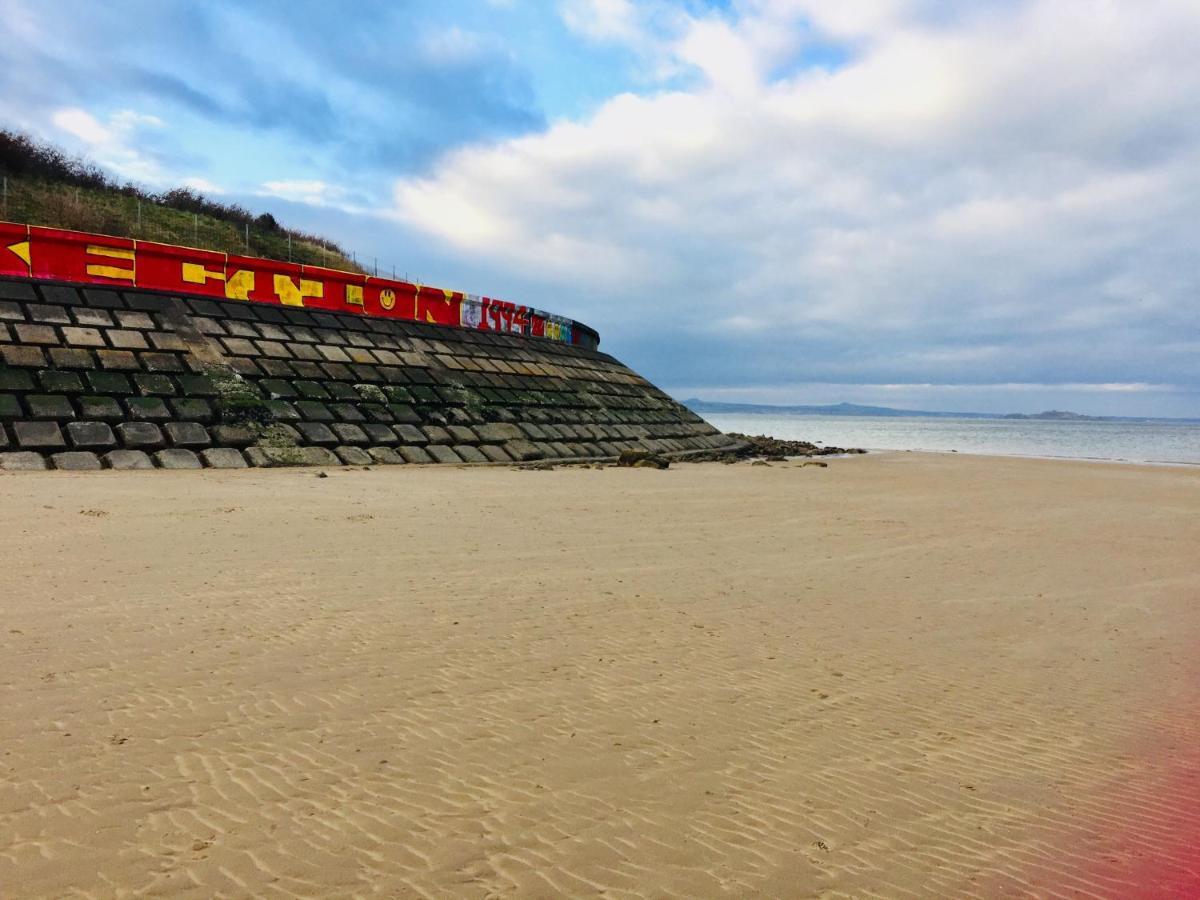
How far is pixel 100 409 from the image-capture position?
13.3m

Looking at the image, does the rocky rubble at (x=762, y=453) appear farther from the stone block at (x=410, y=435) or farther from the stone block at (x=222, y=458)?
the stone block at (x=222, y=458)

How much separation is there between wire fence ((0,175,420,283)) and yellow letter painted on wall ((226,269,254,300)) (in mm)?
11798

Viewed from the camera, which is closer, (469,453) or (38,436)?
(38,436)

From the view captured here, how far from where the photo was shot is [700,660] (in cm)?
467

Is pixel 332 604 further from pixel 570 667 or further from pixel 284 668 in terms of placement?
pixel 570 667

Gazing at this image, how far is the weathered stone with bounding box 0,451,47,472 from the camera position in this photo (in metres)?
11.4

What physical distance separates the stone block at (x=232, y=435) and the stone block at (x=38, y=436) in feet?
7.55

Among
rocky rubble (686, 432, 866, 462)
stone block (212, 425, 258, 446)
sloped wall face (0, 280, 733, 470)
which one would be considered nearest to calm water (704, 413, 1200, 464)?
rocky rubble (686, 432, 866, 462)

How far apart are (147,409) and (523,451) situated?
25.2 feet

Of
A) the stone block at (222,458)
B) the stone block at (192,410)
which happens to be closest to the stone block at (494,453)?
the stone block at (222,458)

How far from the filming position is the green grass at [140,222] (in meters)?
26.7

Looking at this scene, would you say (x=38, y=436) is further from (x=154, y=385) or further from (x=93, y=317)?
(x=93, y=317)

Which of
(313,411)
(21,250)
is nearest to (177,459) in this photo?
(313,411)

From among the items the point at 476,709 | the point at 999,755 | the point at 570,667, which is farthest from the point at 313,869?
the point at 999,755
